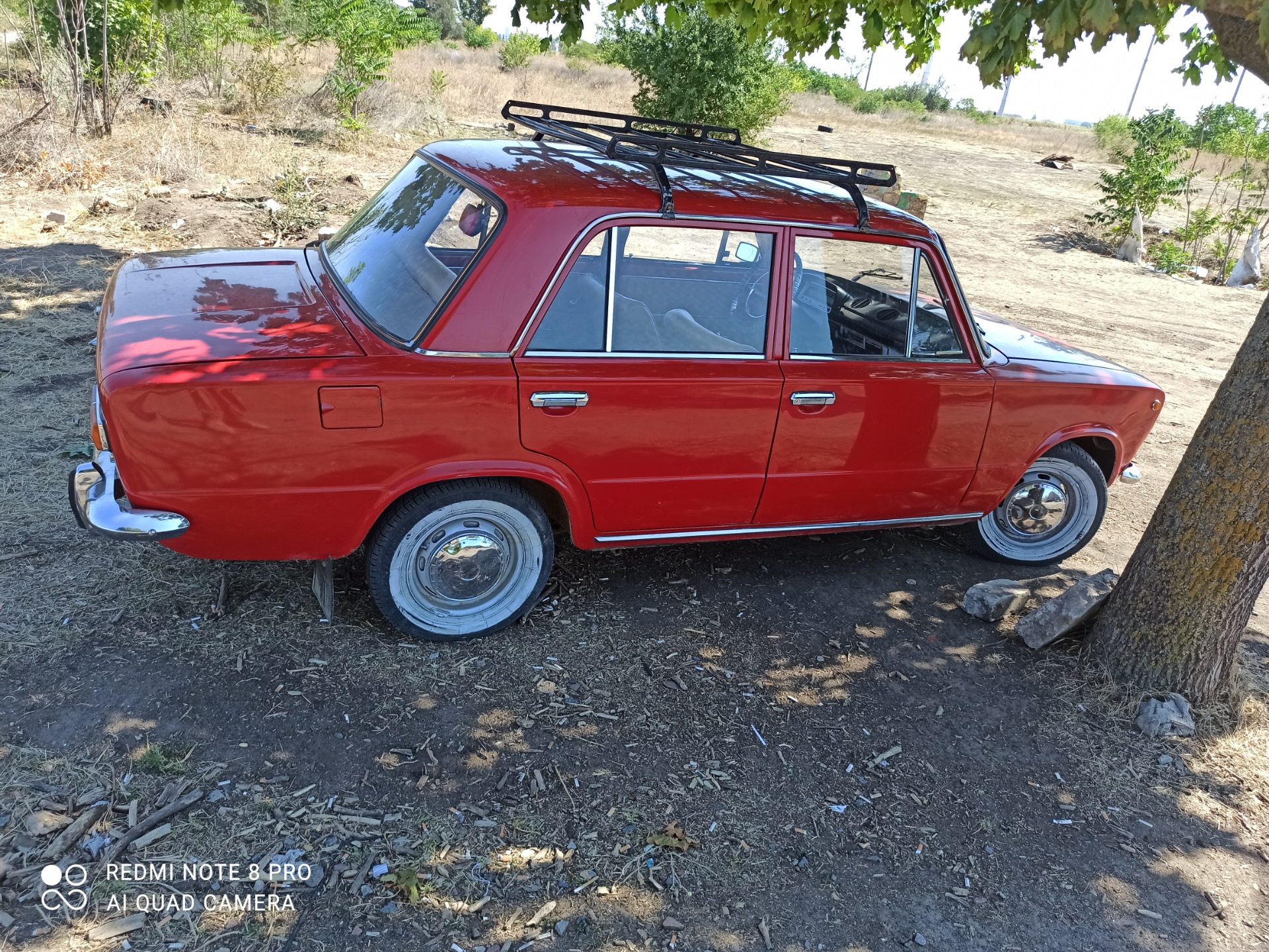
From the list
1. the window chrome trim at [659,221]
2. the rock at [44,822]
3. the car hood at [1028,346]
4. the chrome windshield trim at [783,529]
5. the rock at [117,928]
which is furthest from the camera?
the car hood at [1028,346]

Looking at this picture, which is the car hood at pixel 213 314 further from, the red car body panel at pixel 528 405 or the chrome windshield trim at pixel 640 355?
the chrome windshield trim at pixel 640 355

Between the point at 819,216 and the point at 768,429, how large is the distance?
37.5 inches

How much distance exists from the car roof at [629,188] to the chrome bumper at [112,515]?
5.51ft

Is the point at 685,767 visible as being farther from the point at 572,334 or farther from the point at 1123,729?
the point at 1123,729

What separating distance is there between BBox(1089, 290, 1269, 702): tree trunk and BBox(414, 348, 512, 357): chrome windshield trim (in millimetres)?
2871

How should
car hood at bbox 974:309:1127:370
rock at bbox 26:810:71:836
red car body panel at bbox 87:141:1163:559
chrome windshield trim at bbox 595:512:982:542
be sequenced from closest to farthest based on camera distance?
rock at bbox 26:810:71:836, red car body panel at bbox 87:141:1163:559, chrome windshield trim at bbox 595:512:982:542, car hood at bbox 974:309:1127:370

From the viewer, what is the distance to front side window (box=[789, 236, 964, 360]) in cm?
409

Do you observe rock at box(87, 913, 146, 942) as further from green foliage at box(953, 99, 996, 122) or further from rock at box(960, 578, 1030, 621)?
green foliage at box(953, 99, 996, 122)

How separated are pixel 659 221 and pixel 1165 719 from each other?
9.89 feet

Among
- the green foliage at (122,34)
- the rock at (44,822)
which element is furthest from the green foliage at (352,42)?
the rock at (44,822)

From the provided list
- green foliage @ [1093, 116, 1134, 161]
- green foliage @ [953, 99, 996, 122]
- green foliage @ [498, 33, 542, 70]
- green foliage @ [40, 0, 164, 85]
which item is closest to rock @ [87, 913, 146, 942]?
green foliage @ [40, 0, 164, 85]

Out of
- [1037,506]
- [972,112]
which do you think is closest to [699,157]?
[1037,506]

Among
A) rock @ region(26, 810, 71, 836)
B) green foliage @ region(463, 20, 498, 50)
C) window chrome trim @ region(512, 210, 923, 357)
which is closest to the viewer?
rock @ region(26, 810, 71, 836)

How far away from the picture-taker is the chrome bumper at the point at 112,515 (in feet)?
10.2
